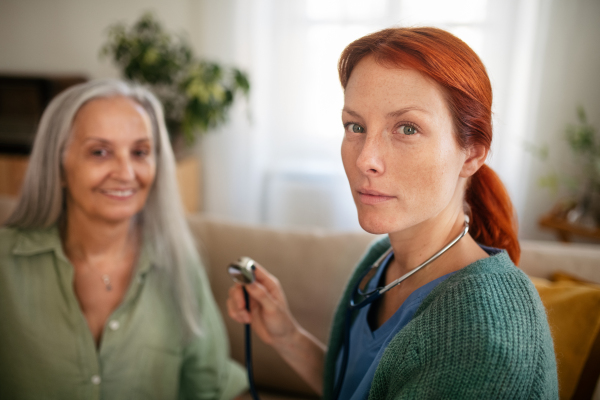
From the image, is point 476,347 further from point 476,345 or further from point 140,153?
point 140,153

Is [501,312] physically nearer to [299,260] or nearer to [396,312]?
[396,312]

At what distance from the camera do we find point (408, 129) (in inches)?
27.6

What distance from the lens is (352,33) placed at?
9.83 ft

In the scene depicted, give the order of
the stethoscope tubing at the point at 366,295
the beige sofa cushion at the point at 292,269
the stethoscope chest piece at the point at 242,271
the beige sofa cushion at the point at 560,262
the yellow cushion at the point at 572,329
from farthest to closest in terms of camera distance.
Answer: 1. the beige sofa cushion at the point at 292,269
2. the beige sofa cushion at the point at 560,262
3. the yellow cushion at the point at 572,329
4. the stethoscope chest piece at the point at 242,271
5. the stethoscope tubing at the point at 366,295

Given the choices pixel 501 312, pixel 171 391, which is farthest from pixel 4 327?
pixel 501 312

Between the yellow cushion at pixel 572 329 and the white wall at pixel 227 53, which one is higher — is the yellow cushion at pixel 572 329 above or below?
below

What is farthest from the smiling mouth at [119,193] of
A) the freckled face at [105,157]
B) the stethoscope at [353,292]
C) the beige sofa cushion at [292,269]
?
the beige sofa cushion at [292,269]

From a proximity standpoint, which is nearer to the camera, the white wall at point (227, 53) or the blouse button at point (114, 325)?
the blouse button at point (114, 325)

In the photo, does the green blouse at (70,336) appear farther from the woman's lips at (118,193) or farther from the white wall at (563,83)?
the white wall at (563,83)

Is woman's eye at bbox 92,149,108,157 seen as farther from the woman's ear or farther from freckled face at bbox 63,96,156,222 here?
the woman's ear

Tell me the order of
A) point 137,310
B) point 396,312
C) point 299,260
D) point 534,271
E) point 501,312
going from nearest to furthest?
1. point 501,312
2. point 396,312
3. point 137,310
4. point 534,271
5. point 299,260

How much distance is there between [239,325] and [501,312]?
123cm

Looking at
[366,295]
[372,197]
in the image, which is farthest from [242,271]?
[372,197]

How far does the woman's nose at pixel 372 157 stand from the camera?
2.31 ft
